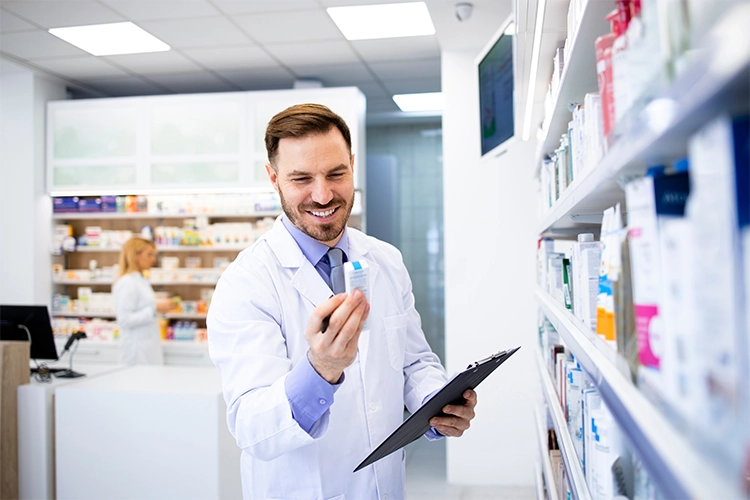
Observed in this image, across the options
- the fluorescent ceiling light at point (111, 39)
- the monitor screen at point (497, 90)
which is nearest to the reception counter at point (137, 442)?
the monitor screen at point (497, 90)

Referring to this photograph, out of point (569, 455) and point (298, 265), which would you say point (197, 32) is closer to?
point (298, 265)

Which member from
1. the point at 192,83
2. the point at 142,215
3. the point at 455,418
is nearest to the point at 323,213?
the point at 455,418

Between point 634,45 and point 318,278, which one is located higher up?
point 634,45

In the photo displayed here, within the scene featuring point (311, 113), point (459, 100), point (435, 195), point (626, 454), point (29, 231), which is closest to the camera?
point (626, 454)

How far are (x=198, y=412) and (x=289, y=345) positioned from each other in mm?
1648

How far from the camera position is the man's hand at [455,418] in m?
1.75

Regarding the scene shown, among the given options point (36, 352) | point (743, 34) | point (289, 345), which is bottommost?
point (36, 352)

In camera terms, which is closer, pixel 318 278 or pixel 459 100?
pixel 318 278

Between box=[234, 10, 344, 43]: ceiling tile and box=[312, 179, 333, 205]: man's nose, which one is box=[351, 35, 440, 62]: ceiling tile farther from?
box=[312, 179, 333, 205]: man's nose

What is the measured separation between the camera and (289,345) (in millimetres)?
1798

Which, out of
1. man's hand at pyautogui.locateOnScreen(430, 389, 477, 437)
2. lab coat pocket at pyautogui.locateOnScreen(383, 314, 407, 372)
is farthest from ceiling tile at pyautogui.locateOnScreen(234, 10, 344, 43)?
man's hand at pyautogui.locateOnScreen(430, 389, 477, 437)

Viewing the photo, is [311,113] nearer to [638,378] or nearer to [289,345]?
Answer: [289,345]

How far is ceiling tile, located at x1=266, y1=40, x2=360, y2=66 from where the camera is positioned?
5.05 metres

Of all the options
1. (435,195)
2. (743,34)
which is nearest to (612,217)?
(743,34)
